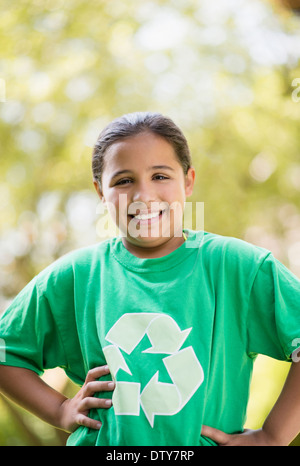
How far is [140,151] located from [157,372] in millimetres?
426

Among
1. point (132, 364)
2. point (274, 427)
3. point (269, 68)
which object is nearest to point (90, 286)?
point (132, 364)

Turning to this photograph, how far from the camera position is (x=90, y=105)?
3.46 m

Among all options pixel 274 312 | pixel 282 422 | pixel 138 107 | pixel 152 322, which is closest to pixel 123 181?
pixel 152 322

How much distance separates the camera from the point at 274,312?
0.95 m

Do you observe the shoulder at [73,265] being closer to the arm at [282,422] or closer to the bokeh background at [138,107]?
the arm at [282,422]

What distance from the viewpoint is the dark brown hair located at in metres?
1.07

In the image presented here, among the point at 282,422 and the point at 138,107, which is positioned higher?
the point at 138,107

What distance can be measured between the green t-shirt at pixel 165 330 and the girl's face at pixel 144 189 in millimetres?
54

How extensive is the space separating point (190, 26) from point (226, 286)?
2.93 metres

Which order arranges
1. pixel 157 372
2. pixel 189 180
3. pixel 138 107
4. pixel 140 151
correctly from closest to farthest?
pixel 157 372 → pixel 140 151 → pixel 189 180 → pixel 138 107

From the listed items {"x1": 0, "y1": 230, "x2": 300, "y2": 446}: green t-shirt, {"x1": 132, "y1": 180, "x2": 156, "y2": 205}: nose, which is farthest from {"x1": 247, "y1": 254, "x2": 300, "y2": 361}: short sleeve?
{"x1": 132, "y1": 180, "x2": 156, "y2": 205}: nose

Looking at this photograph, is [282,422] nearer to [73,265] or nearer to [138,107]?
[73,265]

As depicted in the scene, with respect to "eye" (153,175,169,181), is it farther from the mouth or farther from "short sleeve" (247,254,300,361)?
"short sleeve" (247,254,300,361)
